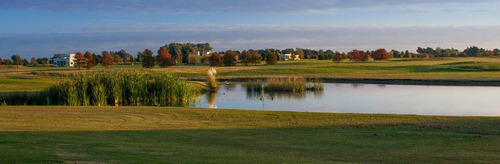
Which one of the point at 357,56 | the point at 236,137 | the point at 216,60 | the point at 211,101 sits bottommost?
the point at 211,101

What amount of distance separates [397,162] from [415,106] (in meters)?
21.3

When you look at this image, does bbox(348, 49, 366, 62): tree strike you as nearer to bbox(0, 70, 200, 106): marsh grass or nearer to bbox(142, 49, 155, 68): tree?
bbox(142, 49, 155, 68): tree

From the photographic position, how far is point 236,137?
14.3m

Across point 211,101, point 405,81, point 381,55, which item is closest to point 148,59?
point 405,81

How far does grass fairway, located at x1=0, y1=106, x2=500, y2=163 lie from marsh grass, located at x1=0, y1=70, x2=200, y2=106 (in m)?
7.18

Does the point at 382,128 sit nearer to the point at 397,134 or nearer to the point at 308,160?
the point at 397,134

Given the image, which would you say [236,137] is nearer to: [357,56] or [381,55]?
[381,55]

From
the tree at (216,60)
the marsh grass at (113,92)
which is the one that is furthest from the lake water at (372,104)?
the tree at (216,60)

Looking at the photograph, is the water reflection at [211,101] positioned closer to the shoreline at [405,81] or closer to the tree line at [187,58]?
the shoreline at [405,81]

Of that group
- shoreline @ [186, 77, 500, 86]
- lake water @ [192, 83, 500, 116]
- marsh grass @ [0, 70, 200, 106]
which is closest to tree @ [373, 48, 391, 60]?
shoreline @ [186, 77, 500, 86]

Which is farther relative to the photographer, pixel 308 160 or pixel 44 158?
pixel 308 160

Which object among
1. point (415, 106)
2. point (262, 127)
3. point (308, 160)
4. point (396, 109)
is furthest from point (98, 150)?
point (415, 106)

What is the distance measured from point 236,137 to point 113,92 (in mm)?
18242

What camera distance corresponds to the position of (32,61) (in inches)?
4712
